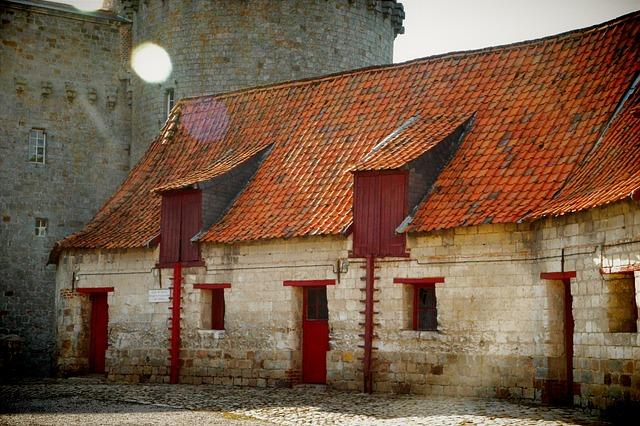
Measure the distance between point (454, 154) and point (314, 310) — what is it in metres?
4.29

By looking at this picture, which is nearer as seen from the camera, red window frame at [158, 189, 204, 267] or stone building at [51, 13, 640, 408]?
stone building at [51, 13, 640, 408]

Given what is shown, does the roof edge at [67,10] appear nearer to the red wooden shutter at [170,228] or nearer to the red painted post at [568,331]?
the red wooden shutter at [170,228]

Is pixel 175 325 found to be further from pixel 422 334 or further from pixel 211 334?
pixel 422 334

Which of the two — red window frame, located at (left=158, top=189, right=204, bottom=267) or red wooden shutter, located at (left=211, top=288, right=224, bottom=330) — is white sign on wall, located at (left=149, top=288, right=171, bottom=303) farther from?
red wooden shutter, located at (left=211, top=288, right=224, bottom=330)

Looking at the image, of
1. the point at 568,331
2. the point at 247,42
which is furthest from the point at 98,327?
the point at 568,331

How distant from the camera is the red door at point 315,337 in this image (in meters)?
21.6

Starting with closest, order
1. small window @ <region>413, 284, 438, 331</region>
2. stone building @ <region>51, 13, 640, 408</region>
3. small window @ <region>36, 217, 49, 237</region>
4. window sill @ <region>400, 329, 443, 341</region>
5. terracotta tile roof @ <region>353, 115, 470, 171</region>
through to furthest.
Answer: stone building @ <region>51, 13, 640, 408</region> < window sill @ <region>400, 329, 443, 341</region> < small window @ <region>413, 284, 438, 331</region> < terracotta tile roof @ <region>353, 115, 470, 171</region> < small window @ <region>36, 217, 49, 237</region>

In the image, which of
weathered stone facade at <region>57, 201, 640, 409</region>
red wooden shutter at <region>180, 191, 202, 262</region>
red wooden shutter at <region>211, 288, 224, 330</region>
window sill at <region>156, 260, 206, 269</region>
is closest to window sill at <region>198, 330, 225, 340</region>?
weathered stone facade at <region>57, 201, 640, 409</region>

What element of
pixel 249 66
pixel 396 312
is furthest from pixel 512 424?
pixel 249 66

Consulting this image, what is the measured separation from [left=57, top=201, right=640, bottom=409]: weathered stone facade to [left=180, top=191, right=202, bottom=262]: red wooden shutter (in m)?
0.29

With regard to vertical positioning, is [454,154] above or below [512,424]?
above

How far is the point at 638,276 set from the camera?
14875mm

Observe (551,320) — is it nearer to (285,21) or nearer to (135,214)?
(135,214)

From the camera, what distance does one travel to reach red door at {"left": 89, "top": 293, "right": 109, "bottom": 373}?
85.3 ft
